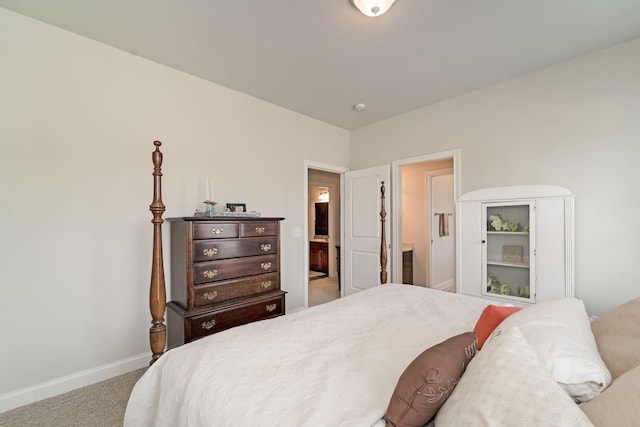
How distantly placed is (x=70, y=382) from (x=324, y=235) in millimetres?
5503

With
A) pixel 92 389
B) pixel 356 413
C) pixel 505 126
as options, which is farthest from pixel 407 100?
pixel 92 389

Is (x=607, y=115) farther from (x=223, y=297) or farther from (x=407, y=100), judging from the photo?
(x=223, y=297)

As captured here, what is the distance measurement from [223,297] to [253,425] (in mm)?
1725

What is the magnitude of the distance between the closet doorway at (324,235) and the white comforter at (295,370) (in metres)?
3.20

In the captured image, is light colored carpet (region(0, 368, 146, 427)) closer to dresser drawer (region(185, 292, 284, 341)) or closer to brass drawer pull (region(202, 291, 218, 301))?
dresser drawer (region(185, 292, 284, 341))

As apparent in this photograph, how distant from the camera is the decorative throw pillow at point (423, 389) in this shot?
784 millimetres

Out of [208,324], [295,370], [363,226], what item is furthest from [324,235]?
[295,370]

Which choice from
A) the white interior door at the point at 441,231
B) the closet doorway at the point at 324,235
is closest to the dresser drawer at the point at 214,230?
the closet doorway at the point at 324,235

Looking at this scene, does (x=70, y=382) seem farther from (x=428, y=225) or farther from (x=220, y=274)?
(x=428, y=225)

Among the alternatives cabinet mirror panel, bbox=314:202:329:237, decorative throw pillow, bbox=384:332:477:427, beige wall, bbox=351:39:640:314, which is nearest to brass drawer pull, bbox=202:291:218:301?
decorative throw pillow, bbox=384:332:477:427

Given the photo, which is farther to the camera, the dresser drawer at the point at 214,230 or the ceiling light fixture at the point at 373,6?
the dresser drawer at the point at 214,230

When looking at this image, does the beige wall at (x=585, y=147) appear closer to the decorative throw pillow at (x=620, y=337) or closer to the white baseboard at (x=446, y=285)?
the decorative throw pillow at (x=620, y=337)

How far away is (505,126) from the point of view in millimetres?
3014

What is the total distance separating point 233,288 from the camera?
97.6 inches
